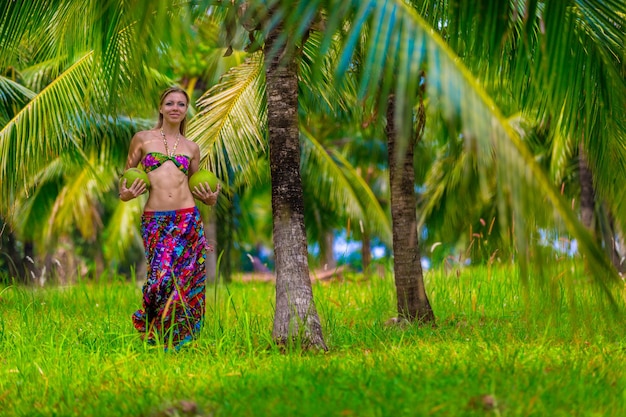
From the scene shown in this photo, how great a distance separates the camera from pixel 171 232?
5398 mm

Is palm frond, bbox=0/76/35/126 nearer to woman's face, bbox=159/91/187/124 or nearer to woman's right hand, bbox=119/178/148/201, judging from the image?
woman's face, bbox=159/91/187/124

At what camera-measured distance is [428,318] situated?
6422 millimetres

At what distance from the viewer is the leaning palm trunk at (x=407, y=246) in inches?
252

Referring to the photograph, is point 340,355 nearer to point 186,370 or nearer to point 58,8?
point 186,370

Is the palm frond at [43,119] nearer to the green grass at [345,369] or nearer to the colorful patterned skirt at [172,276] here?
the green grass at [345,369]

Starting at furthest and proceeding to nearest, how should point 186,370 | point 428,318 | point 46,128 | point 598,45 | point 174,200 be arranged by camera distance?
point 46,128 < point 428,318 < point 174,200 < point 598,45 < point 186,370

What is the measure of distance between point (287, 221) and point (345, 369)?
1165 millimetres

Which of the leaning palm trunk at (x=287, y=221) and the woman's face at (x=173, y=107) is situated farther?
the woman's face at (x=173, y=107)

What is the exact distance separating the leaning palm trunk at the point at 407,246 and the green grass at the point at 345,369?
0.25 meters

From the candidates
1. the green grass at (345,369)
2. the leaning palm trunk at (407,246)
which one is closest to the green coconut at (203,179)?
the green grass at (345,369)

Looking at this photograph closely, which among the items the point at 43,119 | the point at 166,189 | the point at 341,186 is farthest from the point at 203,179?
the point at 341,186

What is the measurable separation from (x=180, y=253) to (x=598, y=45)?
117 inches

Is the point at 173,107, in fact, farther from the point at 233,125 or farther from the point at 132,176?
the point at 233,125

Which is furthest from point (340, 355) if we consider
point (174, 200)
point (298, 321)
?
point (174, 200)
